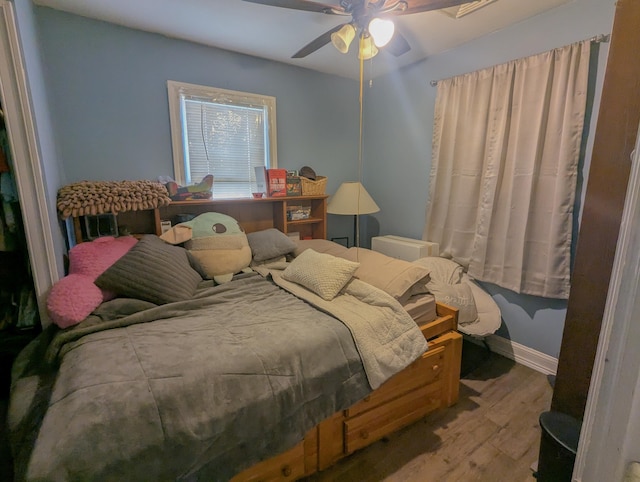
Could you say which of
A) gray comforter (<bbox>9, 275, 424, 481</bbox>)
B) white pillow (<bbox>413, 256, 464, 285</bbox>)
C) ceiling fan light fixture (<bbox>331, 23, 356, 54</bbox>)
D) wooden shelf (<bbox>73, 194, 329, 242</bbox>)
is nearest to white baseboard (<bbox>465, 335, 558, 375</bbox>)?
white pillow (<bbox>413, 256, 464, 285</bbox>)

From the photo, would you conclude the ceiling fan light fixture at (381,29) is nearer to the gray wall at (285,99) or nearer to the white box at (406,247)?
the gray wall at (285,99)

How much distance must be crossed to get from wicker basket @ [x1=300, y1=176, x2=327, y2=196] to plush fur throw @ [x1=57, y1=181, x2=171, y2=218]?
1212 mm

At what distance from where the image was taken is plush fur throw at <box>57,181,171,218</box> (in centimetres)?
183

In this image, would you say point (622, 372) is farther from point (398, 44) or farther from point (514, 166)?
point (514, 166)

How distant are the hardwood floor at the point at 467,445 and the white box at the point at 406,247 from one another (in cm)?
110

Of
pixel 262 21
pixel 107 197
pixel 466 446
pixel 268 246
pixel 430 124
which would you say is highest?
pixel 262 21

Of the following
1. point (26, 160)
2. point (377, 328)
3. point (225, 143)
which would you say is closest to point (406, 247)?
point (377, 328)

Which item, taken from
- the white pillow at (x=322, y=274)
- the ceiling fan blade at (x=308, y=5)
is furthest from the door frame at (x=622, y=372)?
the ceiling fan blade at (x=308, y=5)

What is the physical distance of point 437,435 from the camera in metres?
1.68

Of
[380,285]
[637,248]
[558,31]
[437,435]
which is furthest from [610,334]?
[558,31]

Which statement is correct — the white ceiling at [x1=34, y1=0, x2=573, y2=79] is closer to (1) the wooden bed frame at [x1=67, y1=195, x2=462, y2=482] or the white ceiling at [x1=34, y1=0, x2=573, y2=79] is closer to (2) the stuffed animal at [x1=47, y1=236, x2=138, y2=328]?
(1) the wooden bed frame at [x1=67, y1=195, x2=462, y2=482]

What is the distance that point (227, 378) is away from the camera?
3.68 feet

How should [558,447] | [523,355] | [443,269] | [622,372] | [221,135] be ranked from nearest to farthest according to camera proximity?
[622,372], [558,447], [523,355], [443,269], [221,135]

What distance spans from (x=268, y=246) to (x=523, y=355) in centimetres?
215
